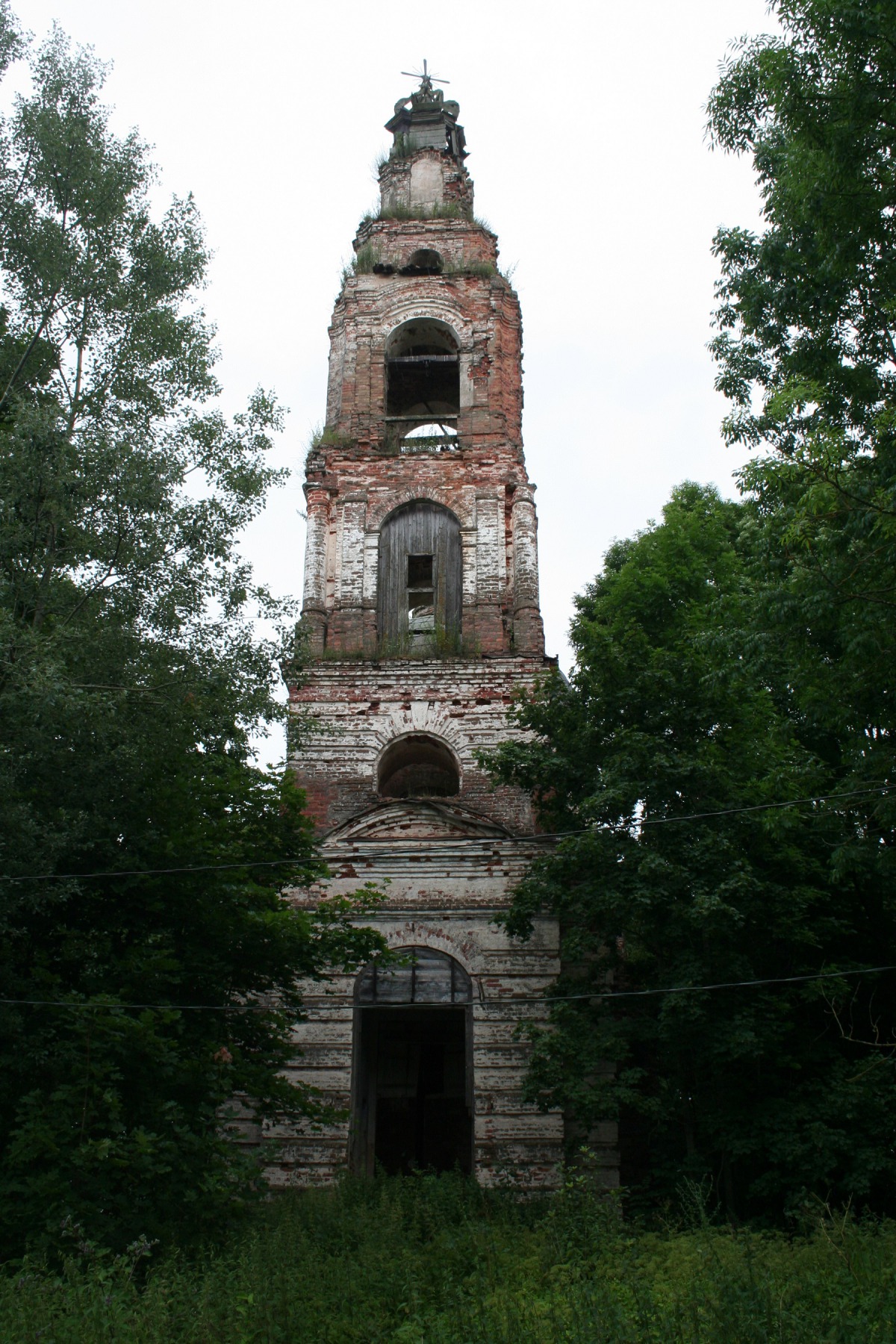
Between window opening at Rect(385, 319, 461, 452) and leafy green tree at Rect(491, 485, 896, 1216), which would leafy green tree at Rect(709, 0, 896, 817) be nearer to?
leafy green tree at Rect(491, 485, 896, 1216)

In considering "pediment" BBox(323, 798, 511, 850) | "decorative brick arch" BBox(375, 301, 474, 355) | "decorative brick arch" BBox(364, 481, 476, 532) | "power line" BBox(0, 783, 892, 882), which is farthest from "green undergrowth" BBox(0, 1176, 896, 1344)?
"decorative brick arch" BBox(375, 301, 474, 355)

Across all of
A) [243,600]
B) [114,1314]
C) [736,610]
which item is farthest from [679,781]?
[114,1314]

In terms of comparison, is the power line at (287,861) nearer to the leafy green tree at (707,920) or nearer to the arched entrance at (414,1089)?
the leafy green tree at (707,920)

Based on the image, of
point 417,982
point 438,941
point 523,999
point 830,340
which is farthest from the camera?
point 438,941

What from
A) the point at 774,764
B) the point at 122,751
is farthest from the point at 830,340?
the point at 122,751

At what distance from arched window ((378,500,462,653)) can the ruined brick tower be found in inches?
1.4

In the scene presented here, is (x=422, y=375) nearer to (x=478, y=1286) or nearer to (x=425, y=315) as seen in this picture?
(x=425, y=315)

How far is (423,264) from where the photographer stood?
22219 mm

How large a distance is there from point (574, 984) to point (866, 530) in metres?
6.52

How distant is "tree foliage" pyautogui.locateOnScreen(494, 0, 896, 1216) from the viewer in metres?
9.54

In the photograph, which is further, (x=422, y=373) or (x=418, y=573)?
(x=422, y=373)

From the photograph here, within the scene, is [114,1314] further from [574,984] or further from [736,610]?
[736,610]

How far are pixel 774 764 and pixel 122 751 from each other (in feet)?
26.1

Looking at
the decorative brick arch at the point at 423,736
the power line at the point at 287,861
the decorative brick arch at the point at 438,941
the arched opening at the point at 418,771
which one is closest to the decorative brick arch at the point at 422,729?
the decorative brick arch at the point at 423,736
